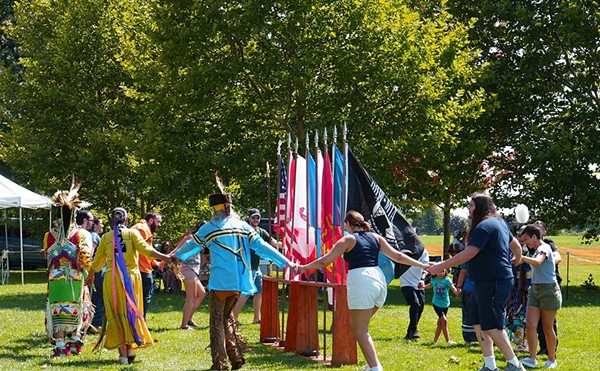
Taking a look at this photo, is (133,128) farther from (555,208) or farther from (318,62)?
(555,208)

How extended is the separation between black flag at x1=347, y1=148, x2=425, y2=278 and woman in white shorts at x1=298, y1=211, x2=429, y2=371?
1272 millimetres

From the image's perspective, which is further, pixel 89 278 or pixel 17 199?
pixel 17 199

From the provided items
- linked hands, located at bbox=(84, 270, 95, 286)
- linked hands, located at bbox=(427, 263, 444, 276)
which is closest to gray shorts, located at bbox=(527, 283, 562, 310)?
linked hands, located at bbox=(427, 263, 444, 276)

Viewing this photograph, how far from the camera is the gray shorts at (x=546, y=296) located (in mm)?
11789

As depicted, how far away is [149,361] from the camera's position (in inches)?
478

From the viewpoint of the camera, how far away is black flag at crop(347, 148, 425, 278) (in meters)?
12.0

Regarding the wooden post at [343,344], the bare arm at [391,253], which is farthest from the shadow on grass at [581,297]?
the bare arm at [391,253]

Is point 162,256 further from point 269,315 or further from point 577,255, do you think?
point 577,255

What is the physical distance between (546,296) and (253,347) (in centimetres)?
418

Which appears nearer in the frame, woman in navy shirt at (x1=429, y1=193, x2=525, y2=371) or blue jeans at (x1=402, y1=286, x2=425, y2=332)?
woman in navy shirt at (x1=429, y1=193, x2=525, y2=371)

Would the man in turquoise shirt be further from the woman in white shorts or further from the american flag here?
the american flag

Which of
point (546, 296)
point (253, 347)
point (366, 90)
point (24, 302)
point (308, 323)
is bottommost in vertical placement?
point (24, 302)

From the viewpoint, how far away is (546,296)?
38.8 feet

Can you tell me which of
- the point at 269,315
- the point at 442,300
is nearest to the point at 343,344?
the point at 269,315
